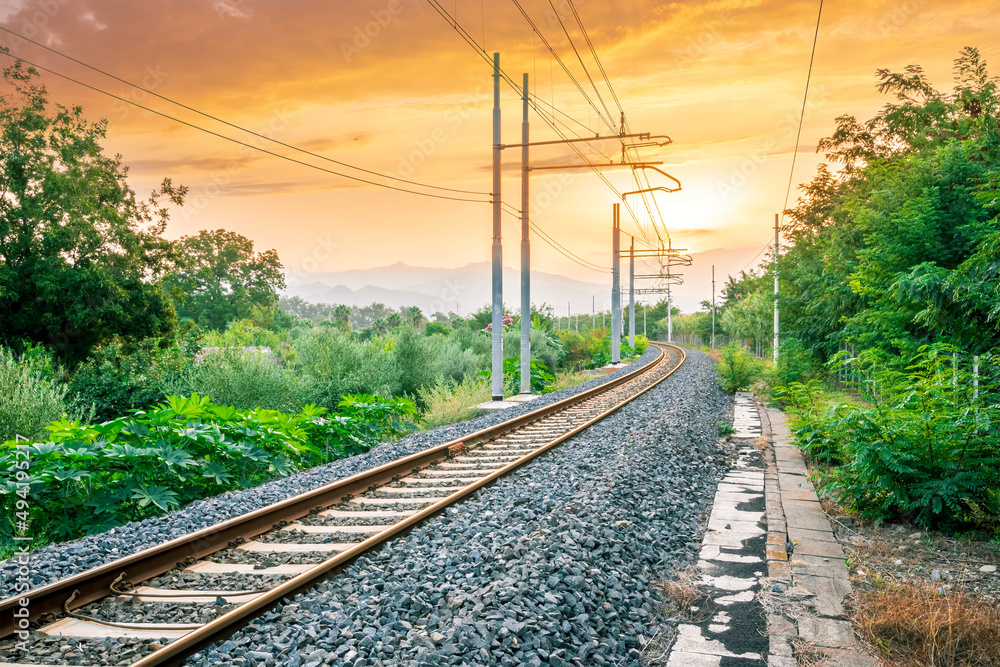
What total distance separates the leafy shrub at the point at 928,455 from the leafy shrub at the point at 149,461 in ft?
22.5

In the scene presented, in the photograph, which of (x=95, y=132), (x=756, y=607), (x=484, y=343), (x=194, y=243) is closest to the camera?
(x=756, y=607)

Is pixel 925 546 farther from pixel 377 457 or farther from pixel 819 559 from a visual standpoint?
pixel 377 457

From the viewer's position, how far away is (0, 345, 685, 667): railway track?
12.2ft

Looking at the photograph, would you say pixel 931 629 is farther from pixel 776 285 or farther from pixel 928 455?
pixel 776 285

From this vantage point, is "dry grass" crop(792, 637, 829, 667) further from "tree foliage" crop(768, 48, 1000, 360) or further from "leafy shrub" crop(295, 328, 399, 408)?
"leafy shrub" crop(295, 328, 399, 408)

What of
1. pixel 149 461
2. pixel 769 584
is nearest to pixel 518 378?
pixel 149 461

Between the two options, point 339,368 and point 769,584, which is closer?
point 769,584

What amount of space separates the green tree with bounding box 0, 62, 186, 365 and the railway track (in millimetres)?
19064

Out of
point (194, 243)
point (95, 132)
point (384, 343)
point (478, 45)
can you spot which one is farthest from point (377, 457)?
point (194, 243)

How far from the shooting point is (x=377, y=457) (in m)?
9.15

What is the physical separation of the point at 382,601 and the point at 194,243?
68.8 m

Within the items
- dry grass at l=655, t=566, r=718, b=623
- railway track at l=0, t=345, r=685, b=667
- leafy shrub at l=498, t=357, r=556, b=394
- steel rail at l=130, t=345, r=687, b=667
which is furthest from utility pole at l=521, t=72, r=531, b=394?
dry grass at l=655, t=566, r=718, b=623

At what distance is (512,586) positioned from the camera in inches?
165

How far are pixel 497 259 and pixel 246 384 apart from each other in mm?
7280
